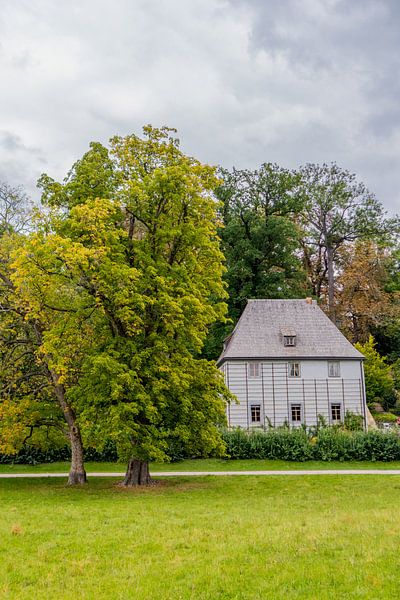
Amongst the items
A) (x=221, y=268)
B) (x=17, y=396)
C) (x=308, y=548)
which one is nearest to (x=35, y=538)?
(x=308, y=548)

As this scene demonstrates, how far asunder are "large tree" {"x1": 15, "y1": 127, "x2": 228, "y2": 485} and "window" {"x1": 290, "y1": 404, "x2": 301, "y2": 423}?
17.6m

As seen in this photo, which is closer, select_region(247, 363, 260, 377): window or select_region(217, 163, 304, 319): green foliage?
select_region(247, 363, 260, 377): window

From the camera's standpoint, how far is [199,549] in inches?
396

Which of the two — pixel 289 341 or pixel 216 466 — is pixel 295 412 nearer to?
pixel 289 341

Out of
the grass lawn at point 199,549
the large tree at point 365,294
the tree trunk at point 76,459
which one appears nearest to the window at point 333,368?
the large tree at point 365,294

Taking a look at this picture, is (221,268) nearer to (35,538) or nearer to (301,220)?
(35,538)

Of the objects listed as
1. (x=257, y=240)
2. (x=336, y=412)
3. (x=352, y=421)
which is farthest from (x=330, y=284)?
(x=352, y=421)

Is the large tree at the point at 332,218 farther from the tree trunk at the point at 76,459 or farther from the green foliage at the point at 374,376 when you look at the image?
the tree trunk at the point at 76,459

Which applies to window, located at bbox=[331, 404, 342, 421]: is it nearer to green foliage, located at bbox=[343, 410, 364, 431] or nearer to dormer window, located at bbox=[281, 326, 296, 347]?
green foliage, located at bbox=[343, 410, 364, 431]

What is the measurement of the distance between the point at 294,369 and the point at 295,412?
9.40ft

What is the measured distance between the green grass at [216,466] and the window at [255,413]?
953 cm

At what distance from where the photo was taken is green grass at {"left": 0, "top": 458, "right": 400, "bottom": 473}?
89.1 ft

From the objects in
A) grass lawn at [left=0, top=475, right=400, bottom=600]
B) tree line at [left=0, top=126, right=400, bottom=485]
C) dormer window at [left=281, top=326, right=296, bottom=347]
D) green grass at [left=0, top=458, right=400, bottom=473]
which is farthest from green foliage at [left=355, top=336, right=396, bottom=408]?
grass lawn at [left=0, top=475, right=400, bottom=600]

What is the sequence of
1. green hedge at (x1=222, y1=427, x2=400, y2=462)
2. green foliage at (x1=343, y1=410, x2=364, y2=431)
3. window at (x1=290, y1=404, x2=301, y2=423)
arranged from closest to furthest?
green hedge at (x1=222, y1=427, x2=400, y2=462) < green foliage at (x1=343, y1=410, x2=364, y2=431) < window at (x1=290, y1=404, x2=301, y2=423)
